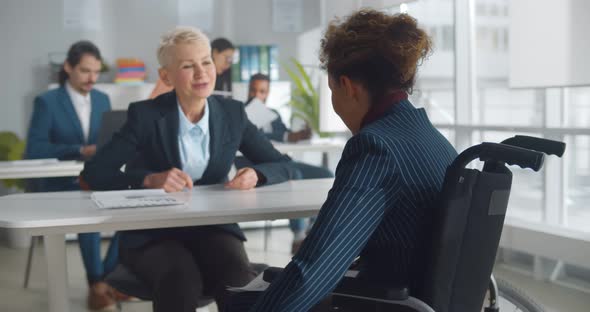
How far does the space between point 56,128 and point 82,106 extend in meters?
0.25

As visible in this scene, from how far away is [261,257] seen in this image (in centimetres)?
494

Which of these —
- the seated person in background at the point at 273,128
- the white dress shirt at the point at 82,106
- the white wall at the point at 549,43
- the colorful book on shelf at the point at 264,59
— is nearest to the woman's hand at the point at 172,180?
the white wall at the point at 549,43

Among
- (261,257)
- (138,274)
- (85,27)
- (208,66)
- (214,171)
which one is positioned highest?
(85,27)

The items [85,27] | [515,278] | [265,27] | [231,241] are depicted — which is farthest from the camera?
[265,27]

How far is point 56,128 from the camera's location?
4273 mm

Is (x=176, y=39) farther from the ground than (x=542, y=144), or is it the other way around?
(x=176, y=39)

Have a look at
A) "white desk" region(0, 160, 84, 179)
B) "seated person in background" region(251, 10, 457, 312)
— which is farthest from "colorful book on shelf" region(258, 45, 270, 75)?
"seated person in background" region(251, 10, 457, 312)

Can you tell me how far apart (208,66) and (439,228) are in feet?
4.89

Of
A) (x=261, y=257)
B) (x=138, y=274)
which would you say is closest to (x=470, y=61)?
(x=261, y=257)

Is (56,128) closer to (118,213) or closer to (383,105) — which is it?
(118,213)

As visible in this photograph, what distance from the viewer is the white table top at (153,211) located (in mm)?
1836

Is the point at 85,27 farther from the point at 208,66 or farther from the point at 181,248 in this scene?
the point at 181,248

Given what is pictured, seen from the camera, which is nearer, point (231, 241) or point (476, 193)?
point (476, 193)

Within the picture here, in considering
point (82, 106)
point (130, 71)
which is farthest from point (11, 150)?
point (82, 106)
